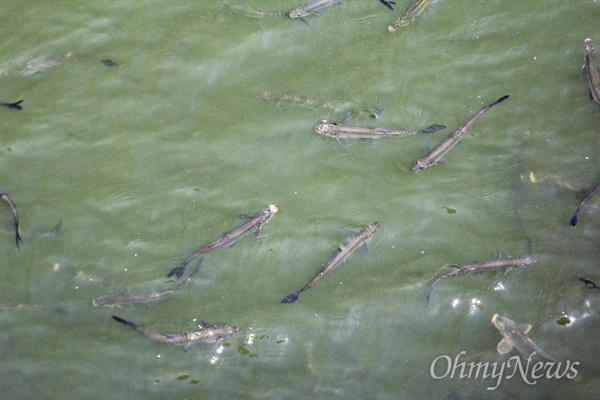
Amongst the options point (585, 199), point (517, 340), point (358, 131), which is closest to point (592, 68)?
point (585, 199)

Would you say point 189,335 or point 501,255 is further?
point 501,255

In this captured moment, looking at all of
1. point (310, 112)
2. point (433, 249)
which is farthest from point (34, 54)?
point (433, 249)

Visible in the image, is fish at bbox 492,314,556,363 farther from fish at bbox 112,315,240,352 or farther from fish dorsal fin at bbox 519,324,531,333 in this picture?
fish at bbox 112,315,240,352

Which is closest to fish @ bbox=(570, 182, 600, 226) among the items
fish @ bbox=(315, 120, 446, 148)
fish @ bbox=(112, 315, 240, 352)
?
fish @ bbox=(315, 120, 446, 148)

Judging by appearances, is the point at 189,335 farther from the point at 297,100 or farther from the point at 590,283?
the point at 590,283

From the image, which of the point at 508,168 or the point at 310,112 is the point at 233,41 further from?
the point at 508,168

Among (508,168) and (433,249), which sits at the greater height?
(508,168)
